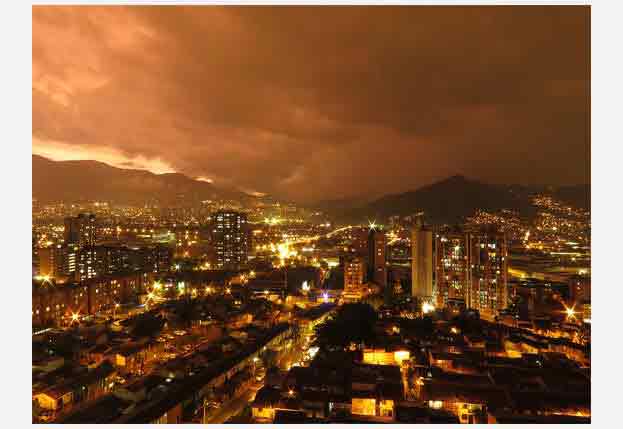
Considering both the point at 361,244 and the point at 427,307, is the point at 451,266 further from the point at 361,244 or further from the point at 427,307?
the point at 361,244

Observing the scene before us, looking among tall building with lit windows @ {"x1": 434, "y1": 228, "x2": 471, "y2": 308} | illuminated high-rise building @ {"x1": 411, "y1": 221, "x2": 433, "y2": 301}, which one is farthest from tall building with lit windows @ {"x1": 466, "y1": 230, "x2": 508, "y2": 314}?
illuminated high-rise building @ {"x1": 411, "y1": 221, "x2": 433, "y2": 301}

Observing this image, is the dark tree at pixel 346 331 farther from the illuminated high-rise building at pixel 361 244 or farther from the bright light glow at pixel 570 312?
the illuminated high-rise building at pixel 361 244

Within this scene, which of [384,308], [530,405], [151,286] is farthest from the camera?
[151,286]

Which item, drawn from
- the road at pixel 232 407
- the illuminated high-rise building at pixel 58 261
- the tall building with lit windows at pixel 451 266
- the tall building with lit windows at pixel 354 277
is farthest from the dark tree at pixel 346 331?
the illuminated high-rise building at pixel 58 261

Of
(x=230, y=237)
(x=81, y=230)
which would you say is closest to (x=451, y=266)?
(x=230, y=237)
